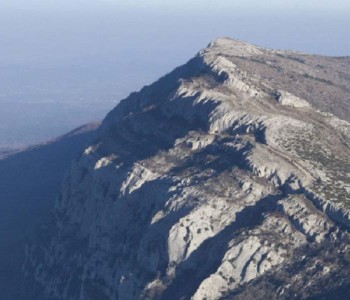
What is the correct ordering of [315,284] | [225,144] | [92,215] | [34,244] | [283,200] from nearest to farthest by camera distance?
[315,284] → [283,200] → [225,144] → [92,215] → [34,244]

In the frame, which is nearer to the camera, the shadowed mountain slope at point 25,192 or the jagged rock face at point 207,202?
the jagged rock face at point 207,202

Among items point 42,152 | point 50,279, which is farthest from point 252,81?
point 42,152

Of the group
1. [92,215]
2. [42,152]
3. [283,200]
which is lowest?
[42,152]

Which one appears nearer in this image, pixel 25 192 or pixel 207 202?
pixel 207 202

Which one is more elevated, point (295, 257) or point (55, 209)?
point (295, 257)

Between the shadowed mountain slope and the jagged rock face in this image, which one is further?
the shadowed mountain slope

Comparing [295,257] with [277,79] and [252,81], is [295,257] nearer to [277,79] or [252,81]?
[252,81]

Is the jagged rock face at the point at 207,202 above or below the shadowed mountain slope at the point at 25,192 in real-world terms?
above

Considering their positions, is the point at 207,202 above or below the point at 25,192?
above
